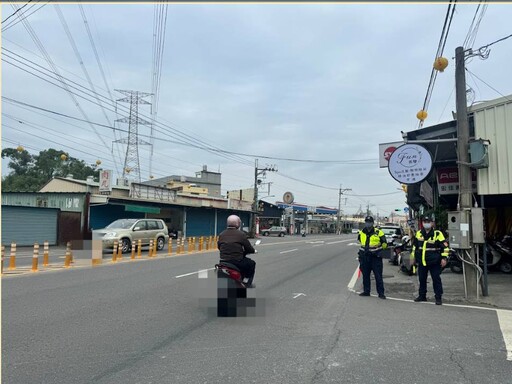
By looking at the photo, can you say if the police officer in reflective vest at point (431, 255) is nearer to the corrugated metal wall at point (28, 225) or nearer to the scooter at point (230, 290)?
the scooter at point (230, 290)

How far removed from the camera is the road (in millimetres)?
4457

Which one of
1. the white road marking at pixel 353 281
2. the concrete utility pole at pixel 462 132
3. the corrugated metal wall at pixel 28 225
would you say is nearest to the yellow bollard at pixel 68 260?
the white road marking at pixel 353 281

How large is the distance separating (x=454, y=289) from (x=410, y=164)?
133 inches

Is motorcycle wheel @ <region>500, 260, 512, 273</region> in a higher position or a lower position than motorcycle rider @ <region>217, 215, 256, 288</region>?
lower

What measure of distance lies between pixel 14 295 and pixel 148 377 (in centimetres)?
606

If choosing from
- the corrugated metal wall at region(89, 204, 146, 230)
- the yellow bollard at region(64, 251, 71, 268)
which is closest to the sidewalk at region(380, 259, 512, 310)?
the yellow bollard at region(64, 251, 71, 268)

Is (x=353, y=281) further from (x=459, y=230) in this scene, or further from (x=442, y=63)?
(x=442, y=63)

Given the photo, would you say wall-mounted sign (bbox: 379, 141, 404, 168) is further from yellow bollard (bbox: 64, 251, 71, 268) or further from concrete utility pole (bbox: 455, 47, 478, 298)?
yellow bollard (bbox: 64, 251, 71, 268)

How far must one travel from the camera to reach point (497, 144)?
9336 mm

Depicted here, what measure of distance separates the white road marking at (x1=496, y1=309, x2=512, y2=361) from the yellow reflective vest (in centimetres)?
145

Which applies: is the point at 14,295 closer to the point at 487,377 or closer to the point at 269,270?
the point at 269,270

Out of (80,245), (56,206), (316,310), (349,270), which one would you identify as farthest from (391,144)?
(56,206)

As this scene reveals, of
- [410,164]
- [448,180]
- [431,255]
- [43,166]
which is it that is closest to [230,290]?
[431,255]

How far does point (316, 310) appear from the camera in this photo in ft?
25.3
